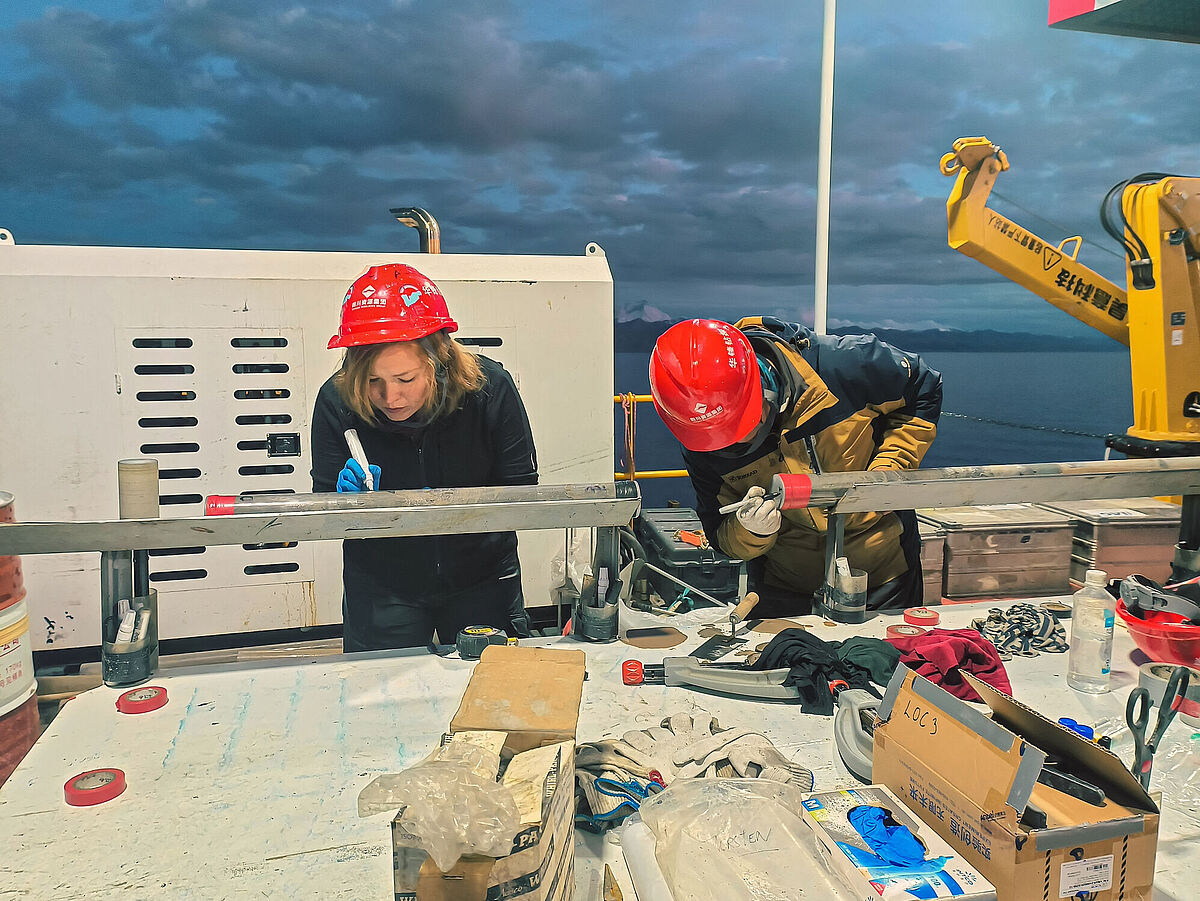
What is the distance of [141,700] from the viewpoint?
138 cm

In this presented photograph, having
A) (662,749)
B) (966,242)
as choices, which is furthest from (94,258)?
(966,242)

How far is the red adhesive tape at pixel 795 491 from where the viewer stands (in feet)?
5.50

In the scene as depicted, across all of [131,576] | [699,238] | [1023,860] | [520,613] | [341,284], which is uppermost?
[699,238]

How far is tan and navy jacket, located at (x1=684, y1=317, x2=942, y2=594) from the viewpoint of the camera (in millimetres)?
2072

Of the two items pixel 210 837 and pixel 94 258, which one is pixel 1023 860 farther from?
pixel 94 258

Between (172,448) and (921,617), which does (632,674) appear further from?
(172,448)

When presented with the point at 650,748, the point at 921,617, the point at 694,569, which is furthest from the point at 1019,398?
the point at 650,748

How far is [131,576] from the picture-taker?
57.5 inches

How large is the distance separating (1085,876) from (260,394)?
2.52 m

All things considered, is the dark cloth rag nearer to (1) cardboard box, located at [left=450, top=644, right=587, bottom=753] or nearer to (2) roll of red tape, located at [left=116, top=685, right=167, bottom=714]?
(1) cardboard box, located at [left=450, top=644, right=587, bottom=753]

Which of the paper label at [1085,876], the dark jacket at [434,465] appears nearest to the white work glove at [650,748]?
the paper label at [1085,876]

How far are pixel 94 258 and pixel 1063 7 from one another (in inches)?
167

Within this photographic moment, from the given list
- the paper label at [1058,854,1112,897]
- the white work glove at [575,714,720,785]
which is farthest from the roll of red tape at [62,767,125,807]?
the paper label at [1058,854,1112,897]

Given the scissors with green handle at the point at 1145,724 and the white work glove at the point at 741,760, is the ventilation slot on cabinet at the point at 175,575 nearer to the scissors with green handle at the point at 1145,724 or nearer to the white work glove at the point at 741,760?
the white work glove at the point at 741,760
